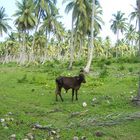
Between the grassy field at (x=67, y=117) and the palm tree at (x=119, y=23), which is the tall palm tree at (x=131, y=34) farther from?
the grassy field at (x=67, y=117)

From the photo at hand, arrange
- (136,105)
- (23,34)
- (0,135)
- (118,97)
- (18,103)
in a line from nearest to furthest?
(0,135) → (136,105) → (18,103) → (118,97) → (23,34)

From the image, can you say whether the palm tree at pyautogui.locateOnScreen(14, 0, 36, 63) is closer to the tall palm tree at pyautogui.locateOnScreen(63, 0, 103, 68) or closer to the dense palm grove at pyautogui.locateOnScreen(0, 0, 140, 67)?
the dense palm grove at pyautogui.locateOnScreen(0, 0, 140, 67)

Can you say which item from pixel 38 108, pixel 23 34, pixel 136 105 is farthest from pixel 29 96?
pixel 23 34

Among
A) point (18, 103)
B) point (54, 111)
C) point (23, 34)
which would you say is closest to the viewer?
point (54, 111)

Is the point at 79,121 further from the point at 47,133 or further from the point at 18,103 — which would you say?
the point at 18,103

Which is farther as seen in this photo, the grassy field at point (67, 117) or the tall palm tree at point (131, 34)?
the tall palm tree at point (131, 34)

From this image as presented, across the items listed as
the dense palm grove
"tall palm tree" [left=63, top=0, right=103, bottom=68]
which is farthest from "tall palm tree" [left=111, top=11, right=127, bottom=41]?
"tall palm tree" [left=63, top=0, right=103, bottom=68]

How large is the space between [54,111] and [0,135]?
3.96m

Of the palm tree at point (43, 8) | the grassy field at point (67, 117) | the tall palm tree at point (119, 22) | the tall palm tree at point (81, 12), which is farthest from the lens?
the tall palm tree at point (119, 22)

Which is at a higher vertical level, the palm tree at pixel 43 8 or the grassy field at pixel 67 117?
the palm tree at pixel 43 8

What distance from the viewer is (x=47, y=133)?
11.9 metres

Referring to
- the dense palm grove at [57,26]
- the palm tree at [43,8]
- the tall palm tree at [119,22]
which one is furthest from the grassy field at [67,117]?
the tall palm tree at [119,22]

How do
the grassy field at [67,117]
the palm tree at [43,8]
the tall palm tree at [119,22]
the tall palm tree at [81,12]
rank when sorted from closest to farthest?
the grassy field at [67,117]
the tall palm tree at [81,12]
the palm tree at [43,8]
the tall palm tree at [119,22]

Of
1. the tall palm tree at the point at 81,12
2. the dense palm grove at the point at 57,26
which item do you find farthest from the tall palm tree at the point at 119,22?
the tall palm tree at the point at 81,12
